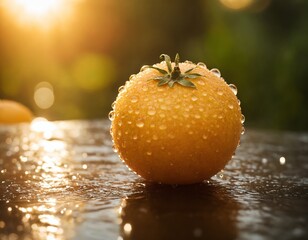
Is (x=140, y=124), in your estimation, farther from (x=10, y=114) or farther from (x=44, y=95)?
(x=44, y=95)

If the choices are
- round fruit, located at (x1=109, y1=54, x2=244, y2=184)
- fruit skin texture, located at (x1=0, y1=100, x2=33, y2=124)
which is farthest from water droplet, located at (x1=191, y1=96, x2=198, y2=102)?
fruit skin texture, located at (x1=0, y1=100, x2=33, y2=124)

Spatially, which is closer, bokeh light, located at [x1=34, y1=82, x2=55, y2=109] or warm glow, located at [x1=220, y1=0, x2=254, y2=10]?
warm glow, located at [x1=220, y1=0, x2=254, y2=10]

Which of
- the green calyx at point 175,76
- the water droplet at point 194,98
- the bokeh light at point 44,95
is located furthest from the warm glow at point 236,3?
the water droplet at point 194,98

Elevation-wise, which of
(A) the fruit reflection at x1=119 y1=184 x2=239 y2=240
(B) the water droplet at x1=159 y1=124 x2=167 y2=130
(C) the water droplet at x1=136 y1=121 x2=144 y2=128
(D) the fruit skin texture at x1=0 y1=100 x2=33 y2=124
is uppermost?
(D) the fruit skin texture at x1=0 y1=100 x2=33 y2=124

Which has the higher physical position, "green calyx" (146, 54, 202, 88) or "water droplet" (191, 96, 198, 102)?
"green calyx" (146, 54, 202, 88)

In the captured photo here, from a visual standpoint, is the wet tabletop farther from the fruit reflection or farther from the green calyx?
the green calyx

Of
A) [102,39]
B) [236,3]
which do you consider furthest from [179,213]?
[102,39]
